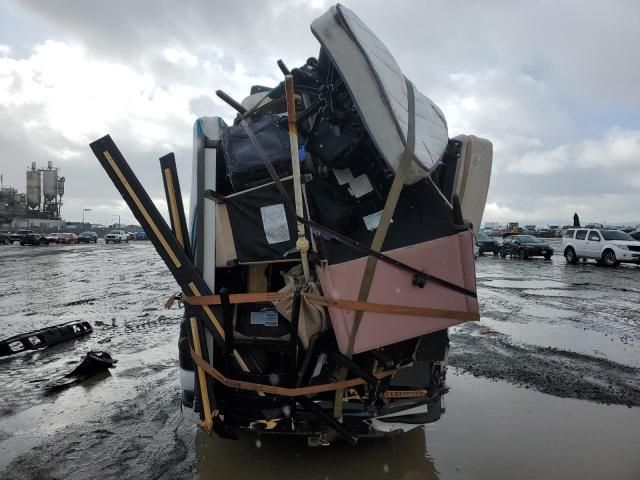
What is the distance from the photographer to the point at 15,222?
204ft

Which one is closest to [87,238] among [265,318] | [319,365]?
[265,318]

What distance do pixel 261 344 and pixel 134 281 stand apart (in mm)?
13246

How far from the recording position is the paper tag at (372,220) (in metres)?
2.91

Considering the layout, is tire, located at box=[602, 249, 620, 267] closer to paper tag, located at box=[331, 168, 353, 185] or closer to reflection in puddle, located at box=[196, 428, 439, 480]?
reflection in puddle, located at box=[196, 428, 439, 480]

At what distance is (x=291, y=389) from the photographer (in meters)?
2.78

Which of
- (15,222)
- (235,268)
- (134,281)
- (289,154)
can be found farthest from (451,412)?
(15,222)

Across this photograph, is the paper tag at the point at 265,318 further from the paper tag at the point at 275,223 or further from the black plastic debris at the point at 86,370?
the black plastic debris at the point at 86,370

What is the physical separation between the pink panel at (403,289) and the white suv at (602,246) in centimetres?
2100

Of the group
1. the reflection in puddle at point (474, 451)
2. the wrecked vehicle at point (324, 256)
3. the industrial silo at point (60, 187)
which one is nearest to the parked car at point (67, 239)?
the industrial silo at point (60, 187)

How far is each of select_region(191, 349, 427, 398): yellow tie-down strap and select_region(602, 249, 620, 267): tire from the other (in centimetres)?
2131

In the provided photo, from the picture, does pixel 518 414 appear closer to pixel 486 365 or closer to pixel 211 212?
pixel 486 365

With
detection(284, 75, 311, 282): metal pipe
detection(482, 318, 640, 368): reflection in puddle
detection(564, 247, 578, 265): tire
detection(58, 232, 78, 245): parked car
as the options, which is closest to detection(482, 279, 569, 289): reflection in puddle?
detection(482, 318, 640, 368): reflection in puddle

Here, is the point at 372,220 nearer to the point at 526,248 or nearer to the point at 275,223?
the point at 275,223

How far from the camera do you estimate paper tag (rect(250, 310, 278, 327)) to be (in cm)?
301
